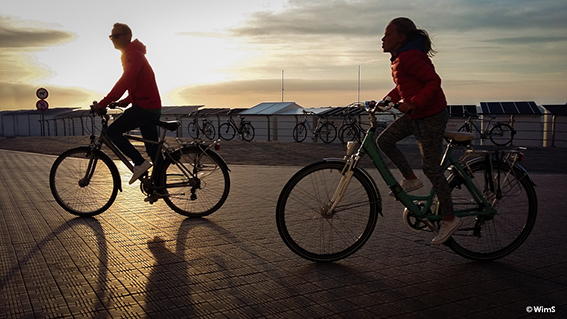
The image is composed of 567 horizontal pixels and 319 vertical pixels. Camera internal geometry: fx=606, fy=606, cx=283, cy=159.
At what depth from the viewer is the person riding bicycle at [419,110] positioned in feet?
13.5

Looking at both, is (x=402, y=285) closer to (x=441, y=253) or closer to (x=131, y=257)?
(x=441, y=253)

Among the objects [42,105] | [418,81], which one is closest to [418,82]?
[418,81]

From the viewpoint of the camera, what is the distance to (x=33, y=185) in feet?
30.6

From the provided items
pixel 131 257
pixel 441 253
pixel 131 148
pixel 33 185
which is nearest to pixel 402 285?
pixel 441 253

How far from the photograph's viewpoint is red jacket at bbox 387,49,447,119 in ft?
13.3

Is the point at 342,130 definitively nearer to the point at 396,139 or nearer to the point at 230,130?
the point at 230,130

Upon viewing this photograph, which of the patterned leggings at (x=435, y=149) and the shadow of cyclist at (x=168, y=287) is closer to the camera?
the shadow of cyclist at (x=168, y=287)

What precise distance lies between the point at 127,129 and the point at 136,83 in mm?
485

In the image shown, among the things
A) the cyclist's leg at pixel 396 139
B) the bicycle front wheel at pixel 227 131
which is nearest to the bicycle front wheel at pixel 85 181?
the cyclist's leg at pixel 396 139

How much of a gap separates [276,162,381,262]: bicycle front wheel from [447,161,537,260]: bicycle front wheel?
2.17 ft

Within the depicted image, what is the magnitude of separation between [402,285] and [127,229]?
2.88 meters

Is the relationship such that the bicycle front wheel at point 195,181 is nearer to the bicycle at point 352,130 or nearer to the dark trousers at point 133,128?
the dark trousers at point 133,128

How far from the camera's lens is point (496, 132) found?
21.2 meters

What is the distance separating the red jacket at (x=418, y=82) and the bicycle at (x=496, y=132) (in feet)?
56.2
